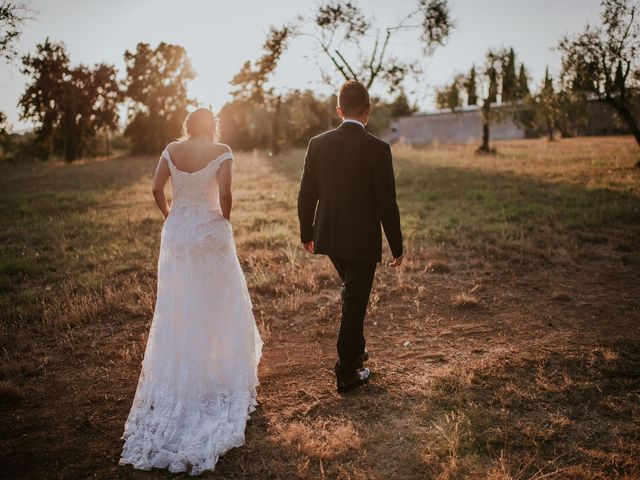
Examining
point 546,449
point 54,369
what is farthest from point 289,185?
point 546,449

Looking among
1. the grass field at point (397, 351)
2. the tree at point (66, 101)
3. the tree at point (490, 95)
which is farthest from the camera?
the tree at point (66, 101)

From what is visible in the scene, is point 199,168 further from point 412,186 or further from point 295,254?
point 412,186

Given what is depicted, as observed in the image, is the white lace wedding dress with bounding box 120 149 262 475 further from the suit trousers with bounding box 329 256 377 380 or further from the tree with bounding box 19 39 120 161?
the tree with bounding box 19 39 120 161

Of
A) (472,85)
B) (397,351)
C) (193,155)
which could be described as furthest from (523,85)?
(193,155)

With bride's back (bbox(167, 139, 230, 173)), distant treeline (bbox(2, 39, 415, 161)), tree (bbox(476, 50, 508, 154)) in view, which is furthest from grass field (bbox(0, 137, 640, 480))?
distant treeline (bbox(2, 39, 415, 161))

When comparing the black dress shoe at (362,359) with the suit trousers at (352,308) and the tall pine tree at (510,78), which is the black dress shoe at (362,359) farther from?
the tall pine tree at (510,78)

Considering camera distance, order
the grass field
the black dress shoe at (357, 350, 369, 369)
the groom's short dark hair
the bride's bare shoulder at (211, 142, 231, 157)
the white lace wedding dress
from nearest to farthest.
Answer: the grass field, the white lace wedding dress, the groom's short dark hair, the bride's bare shoulder at (211, 142, 231, 157), the black dress shoe at (357, 350, 369, 369)

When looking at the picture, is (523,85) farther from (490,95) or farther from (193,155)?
(193,155)

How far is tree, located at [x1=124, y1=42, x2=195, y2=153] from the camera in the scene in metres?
55.9

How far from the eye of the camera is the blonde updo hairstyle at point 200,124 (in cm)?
417

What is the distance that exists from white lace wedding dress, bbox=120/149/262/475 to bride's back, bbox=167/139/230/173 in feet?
0.19

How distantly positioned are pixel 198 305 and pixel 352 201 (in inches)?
69.9

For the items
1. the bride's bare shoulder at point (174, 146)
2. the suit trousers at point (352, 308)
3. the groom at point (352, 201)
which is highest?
the bride's bare shoulder at point (174, 146)

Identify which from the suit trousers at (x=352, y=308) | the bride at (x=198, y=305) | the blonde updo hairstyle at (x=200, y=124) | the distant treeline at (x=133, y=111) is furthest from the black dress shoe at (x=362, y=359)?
the distant treeline at (x=133, y=111)
